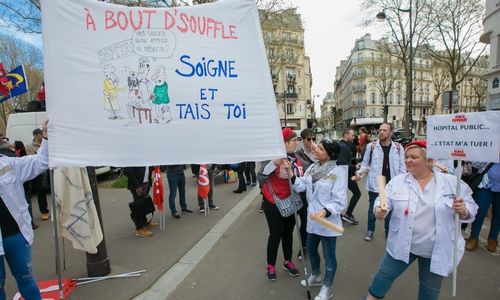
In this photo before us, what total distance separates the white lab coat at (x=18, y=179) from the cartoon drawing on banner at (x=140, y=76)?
0.74 meters

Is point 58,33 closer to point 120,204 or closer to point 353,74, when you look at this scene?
point 120,204

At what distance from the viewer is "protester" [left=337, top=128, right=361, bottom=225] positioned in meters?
3.05

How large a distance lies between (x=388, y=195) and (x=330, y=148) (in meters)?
0.75

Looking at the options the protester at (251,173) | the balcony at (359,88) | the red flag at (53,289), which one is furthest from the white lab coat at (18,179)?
the balcony at (359,88)

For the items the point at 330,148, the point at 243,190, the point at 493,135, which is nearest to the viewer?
the point at 493,135

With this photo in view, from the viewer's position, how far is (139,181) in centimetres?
536

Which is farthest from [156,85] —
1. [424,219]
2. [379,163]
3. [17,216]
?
[379,163]

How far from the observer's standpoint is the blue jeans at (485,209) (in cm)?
423

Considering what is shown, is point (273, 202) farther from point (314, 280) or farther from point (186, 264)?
point (186, 264)

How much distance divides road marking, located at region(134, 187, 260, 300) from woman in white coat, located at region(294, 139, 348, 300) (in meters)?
1.71

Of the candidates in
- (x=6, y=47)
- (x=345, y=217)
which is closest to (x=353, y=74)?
(x=6, y=47)

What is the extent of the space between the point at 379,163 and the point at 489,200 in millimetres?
1593

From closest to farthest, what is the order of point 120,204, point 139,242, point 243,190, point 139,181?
point 139,242
point 139,181
point 120,204
point 243,190

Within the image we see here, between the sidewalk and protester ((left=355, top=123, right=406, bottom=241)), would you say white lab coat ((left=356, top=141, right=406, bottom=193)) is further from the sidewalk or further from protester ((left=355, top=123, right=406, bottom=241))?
the sidewalk
